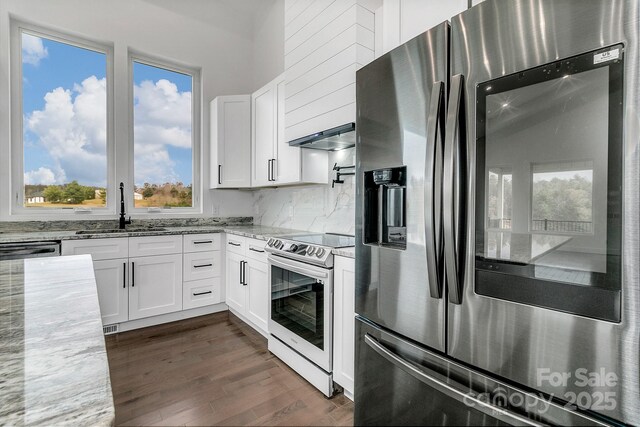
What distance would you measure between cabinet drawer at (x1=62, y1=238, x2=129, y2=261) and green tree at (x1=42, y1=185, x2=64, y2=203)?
0.80 meters

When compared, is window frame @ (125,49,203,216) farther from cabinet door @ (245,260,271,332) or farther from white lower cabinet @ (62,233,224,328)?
cabinet door @ (245,260,271,332)

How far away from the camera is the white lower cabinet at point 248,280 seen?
255 centimetres

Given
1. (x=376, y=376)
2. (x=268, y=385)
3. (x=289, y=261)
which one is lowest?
(x=268, y=385)

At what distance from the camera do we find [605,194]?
727mm

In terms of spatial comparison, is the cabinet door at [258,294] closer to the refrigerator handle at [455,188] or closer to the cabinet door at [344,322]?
the cabinet door at [344,322]

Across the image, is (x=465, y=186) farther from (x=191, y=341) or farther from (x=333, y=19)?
(x=191, y=341)

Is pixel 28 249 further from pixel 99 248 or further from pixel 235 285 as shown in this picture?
pixel 235 285

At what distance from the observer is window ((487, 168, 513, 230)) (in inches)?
35.0

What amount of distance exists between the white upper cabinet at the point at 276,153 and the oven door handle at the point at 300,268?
74 cm

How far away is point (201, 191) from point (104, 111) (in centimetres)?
123

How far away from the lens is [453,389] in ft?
3.20

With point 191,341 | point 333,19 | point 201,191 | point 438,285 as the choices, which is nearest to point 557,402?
point 438,285

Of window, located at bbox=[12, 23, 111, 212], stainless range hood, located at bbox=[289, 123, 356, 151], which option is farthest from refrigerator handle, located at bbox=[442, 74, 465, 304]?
window, located at bbox=[12, 23, 111, 212]

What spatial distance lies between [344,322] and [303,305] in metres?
0.41
